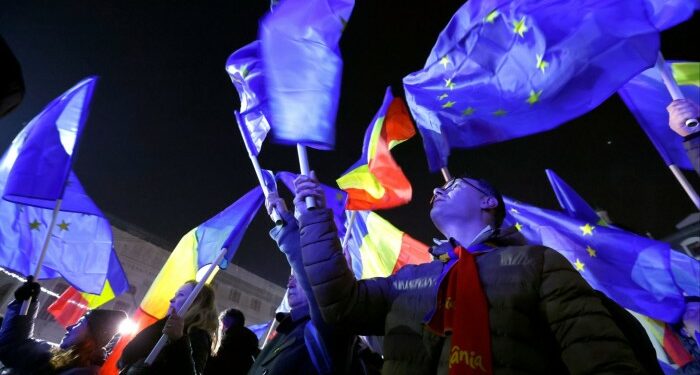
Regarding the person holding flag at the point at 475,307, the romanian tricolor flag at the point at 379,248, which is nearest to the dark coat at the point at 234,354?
the person holding flag at the point at 475,307

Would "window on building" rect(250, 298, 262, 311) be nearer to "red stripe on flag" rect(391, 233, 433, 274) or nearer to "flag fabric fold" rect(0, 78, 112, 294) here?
"flag fabric fold" rect(0, 78, 112, 294)

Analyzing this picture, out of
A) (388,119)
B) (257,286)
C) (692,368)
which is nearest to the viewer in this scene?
(692,368)

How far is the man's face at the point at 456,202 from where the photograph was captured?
7.89ft

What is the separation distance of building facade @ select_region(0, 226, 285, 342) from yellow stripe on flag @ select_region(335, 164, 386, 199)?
42.7 feet

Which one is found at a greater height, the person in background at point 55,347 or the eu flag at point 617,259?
the person in background at point 55,347

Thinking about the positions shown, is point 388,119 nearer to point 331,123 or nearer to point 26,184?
point 331,123

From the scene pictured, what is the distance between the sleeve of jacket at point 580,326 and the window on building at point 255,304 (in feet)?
132

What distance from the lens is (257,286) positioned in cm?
3994

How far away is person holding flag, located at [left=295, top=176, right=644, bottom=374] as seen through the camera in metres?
1.44

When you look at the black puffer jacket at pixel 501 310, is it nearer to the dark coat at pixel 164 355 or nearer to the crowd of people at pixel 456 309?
the crowd of people at pixel 456 309

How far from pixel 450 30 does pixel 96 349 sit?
18.1 feet

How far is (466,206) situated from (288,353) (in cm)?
158

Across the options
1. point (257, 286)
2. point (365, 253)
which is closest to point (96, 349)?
point (365, 253)

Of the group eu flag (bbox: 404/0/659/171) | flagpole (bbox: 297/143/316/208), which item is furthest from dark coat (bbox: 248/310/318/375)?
eu flag (bbox: 404/0/659/171)
